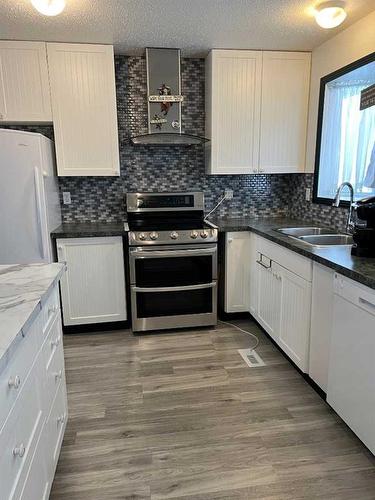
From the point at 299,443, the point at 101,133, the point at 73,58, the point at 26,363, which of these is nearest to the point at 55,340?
the point at 26,363

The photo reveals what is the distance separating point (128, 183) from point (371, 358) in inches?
100

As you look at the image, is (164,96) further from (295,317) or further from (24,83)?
(295,317)

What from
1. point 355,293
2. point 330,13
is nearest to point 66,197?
point 330,13

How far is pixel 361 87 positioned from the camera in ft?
8.25

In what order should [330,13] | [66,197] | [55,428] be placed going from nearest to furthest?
[55,428] < [330,13] < [66,197]

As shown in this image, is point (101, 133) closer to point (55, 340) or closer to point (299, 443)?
point (55, 340)

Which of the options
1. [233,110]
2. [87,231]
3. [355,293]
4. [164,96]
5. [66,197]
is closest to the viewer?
[355,293]

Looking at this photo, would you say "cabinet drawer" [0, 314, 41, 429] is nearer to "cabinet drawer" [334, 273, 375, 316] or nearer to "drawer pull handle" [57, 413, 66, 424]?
"drawer pull handle" [57, 413, 66, 424]

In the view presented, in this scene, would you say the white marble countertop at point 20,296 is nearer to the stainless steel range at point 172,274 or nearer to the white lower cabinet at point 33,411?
the white lower cabinet at point 33,411

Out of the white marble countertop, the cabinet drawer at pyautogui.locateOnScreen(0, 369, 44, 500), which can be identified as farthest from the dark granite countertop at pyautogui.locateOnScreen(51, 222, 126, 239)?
the cabinet drawer at pyautogui.locateOnScreen(0, 369, 44, 500)

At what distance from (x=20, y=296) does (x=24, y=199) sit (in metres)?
1.52

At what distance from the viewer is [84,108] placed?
288cm

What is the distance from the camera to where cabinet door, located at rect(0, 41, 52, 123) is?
8.90ft

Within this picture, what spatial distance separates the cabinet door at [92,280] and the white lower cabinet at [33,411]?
125 centimetres
